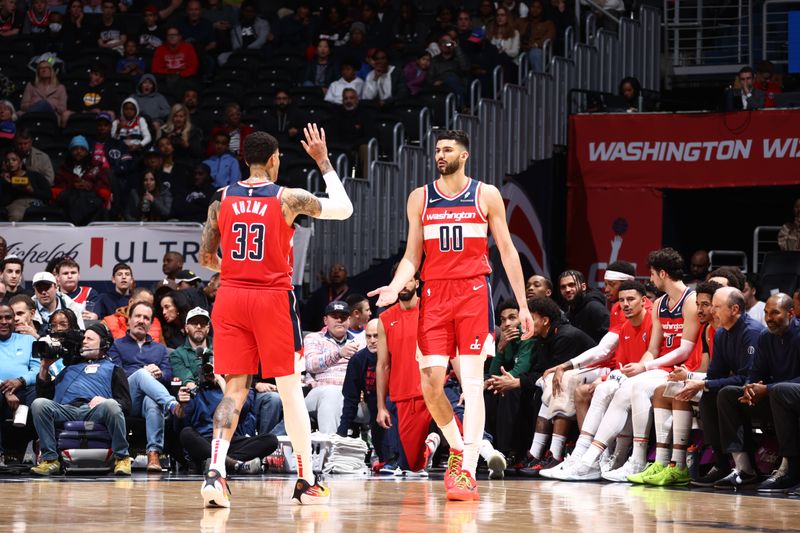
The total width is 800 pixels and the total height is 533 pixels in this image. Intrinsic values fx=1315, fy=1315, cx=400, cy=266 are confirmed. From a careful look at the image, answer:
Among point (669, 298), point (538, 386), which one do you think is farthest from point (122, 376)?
point (669, 298)

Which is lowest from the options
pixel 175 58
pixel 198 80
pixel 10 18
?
pixel 198 80

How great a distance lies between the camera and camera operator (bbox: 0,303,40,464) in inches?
433

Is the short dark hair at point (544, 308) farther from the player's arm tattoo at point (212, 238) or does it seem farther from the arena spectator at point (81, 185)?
the arena spectator at point (81, 185)

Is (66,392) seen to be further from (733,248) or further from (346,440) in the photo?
(733,248)

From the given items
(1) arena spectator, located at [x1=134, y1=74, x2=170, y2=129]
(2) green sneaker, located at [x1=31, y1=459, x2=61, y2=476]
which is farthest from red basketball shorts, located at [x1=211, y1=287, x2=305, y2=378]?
(1) arena spectator, located at [x1=134, y1=74, x2=170, y2=129]

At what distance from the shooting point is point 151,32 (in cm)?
2011

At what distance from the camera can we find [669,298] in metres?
10.5

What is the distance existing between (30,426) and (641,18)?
434 inches

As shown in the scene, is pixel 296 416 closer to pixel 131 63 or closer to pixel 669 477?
pixel 669 477

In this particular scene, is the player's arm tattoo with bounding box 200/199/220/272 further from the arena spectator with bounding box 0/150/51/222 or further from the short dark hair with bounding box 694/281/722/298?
the arena spectator with bounding box 0/150/51/222

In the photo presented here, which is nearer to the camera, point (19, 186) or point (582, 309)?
point (582, 309)

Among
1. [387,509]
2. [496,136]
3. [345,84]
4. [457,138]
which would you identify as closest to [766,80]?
[496,136]

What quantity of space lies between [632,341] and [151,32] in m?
11.6

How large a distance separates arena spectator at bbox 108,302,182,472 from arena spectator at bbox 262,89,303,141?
19.4ft
